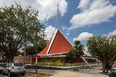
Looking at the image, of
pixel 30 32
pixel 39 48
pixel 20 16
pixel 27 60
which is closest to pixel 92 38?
pixel 30 32

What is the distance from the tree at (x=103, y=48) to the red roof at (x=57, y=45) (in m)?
13.7

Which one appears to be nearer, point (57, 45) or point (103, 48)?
point (103, 48)

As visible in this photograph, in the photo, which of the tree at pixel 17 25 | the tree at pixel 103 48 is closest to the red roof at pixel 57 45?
the tree at pixel 17 25

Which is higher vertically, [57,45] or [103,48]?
[57,45]

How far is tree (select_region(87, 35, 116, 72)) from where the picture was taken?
50.8 feet

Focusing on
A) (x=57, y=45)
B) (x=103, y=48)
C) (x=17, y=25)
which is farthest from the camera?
(x=57, y=45)

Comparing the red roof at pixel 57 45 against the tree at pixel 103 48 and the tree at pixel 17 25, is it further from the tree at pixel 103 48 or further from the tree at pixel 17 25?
the tree at pixel 103 48

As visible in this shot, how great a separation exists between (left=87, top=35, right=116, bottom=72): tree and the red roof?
1365 centimetres

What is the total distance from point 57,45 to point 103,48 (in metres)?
18.7

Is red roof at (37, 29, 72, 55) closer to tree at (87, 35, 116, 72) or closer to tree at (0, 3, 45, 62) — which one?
tree at (0, 3, 45, 62)

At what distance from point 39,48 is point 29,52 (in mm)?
5022

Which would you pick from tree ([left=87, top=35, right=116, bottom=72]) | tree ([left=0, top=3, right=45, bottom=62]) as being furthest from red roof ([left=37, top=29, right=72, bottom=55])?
tree ([left=87, top=35, right=116, bottom=72])

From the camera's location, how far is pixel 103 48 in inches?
615

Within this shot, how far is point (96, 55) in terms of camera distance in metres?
16.6
